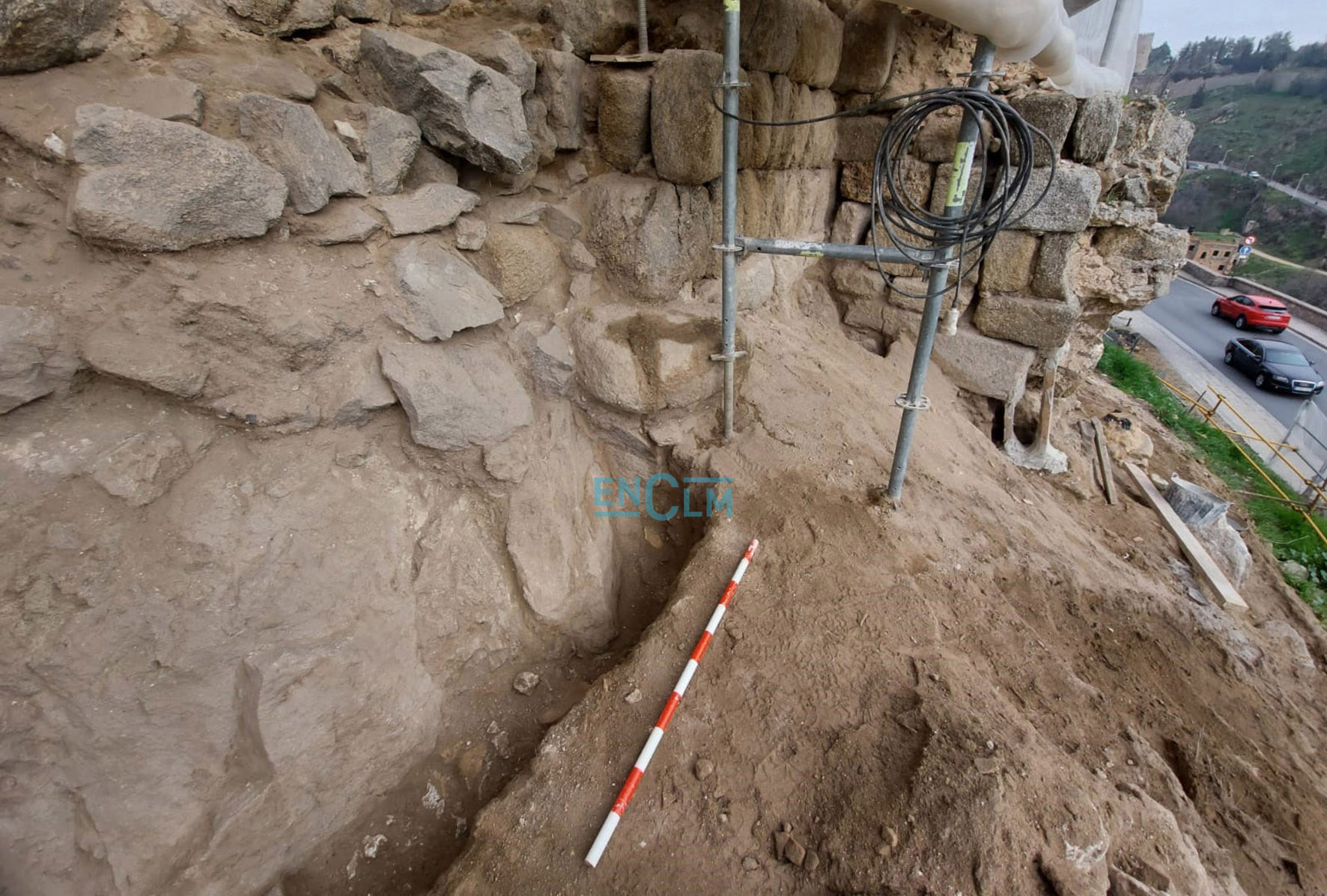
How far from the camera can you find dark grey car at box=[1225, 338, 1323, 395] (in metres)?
13.6

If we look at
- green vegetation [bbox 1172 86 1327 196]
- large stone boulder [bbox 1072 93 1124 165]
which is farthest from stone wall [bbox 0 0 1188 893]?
green vegetation [bbox 1172 86 1327 196]

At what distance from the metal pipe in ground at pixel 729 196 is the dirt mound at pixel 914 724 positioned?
40 cm

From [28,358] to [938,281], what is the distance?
10.1 feet

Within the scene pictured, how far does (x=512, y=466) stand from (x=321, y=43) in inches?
67.3

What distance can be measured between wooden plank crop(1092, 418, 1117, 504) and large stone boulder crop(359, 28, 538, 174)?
5.41 meters

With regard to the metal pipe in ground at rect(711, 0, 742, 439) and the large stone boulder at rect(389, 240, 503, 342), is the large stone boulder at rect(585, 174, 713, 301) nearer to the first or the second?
the metal pipe in ground at rect(711, 0, 742, 439)

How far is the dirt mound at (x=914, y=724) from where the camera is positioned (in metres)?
1.67

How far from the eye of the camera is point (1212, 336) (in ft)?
60.0

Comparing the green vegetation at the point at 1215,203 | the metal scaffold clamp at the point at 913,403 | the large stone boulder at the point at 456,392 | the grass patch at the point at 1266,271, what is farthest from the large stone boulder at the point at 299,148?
the green vegetation at the point at 1215,203

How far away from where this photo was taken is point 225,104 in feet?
5.89

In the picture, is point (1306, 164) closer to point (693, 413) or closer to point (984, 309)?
point (984, 309)

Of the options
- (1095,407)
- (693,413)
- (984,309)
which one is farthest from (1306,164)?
(693,413)

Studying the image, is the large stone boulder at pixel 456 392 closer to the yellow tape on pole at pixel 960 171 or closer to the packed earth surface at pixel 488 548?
the packed earth surface at pixel 488 548

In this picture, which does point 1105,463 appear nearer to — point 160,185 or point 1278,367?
point 160,185
